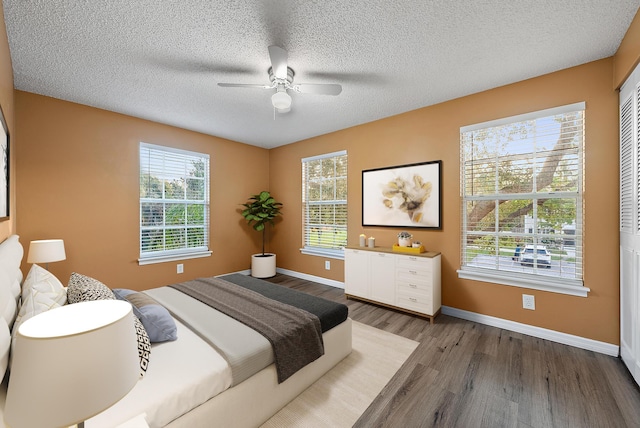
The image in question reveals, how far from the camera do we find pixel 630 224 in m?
2.05

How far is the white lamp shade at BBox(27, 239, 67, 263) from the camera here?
2.55 metres

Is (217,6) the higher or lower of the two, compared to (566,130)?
higher

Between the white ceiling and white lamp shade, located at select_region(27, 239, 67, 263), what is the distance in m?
1.71

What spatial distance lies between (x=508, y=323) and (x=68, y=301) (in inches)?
155

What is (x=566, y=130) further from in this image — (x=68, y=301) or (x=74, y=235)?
(x=74, y=235)

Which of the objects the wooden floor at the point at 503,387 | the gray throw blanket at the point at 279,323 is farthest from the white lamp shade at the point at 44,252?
the wooden floor at the point at 503,387

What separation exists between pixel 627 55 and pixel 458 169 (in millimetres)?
1522

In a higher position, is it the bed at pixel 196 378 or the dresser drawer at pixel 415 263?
the dresser drawer at pixel 415 263

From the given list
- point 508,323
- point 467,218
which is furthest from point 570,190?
point 508,323

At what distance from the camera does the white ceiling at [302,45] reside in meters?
1.77

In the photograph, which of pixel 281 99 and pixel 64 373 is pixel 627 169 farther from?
pixel 64 373

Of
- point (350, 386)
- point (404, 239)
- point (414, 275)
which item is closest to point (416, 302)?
point (414, 275)

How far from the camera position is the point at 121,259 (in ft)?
11.6

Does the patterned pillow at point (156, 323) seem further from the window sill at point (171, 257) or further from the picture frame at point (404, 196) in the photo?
the picture frame at point (404, 196)
